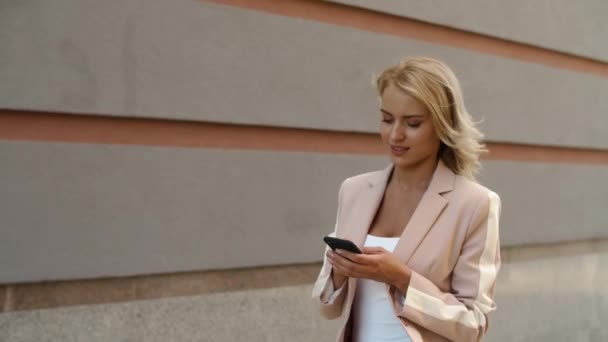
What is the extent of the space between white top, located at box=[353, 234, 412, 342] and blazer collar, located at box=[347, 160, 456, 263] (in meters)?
0.05

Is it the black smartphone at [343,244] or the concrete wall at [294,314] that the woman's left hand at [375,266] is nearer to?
the black smartphone at [343,244]

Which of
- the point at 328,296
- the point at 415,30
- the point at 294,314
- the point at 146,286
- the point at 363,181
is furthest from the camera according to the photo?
the point at 415,30

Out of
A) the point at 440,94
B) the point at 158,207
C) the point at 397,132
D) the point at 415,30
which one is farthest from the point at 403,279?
the point at 415,30

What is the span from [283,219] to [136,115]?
114cm

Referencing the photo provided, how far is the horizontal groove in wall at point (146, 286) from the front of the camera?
3.36 metres

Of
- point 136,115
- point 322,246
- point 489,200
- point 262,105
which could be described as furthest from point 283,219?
point 489,200

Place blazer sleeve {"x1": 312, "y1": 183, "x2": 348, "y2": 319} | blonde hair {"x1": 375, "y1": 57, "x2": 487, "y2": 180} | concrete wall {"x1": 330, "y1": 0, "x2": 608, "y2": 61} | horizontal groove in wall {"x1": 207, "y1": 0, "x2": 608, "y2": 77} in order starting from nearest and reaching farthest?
blonde hair {"x1": 375, "y1": 57, "x2": 487, "y2": 180} → blazer sleeve {"x1": 312, "y1": 183, "x2": 348, "y2": 319} → horizontal groove in wall {"x1": 207, "y1": 0, "x2": 608, "y2": 77} → concrete wall {"x1": 330, "y1": 0, "x2": 608, "y2": 61}

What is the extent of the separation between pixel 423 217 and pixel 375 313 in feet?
1.14

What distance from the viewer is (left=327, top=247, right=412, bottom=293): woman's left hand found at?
2152mm

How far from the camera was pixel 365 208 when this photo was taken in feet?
8.27

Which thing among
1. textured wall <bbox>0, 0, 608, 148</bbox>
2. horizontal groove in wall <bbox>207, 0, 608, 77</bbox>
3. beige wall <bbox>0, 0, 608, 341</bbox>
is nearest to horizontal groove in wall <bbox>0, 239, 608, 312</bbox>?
beige wall <bbox>0, 0, 608, 341</bbox>

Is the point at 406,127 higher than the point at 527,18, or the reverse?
the point at 406,127

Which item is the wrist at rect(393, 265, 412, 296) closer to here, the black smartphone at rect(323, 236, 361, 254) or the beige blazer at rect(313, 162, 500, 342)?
the beige blazer at rect(313, 162, 500, 342)

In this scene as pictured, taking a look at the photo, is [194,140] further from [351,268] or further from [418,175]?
[351,268]
